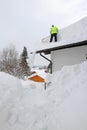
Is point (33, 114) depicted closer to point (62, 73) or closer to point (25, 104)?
point (25, 104)

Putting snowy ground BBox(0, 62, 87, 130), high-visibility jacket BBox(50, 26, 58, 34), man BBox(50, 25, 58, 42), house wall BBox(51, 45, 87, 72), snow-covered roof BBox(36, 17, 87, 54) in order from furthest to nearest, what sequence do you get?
high-visibility jacket BBox(50, 26, 58, 34) → man BBox(50, 25, 58, 42) → house wall BBox(51, 45, 87, 72) → snow-covered roof BBox(36, 17, 87, 54) → snowy ground BBox(0, 62, 87, 130)

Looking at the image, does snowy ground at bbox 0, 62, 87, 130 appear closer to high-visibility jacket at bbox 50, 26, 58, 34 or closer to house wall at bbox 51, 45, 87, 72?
house wall at bbox 51, 45, 87, 72

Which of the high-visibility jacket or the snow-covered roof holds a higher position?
the high-visibility jacket

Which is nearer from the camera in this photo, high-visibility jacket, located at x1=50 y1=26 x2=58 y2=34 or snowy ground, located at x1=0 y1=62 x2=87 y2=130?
snowy ground, located at x1=0 y1=62 x2=87 y2=130

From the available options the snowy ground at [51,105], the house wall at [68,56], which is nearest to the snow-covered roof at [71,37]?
the house wall at [68,56]

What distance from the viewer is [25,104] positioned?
23.4 feet

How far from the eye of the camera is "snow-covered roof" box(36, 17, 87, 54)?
10.4 m

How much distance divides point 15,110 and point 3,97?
571 millimetres

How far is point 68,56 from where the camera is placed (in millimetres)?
11750

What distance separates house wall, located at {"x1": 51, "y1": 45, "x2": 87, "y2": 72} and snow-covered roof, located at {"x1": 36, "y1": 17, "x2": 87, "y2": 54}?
1.75ft

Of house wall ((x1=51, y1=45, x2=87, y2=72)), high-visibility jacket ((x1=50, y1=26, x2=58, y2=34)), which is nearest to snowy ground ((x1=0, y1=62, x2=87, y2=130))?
house wall ((x1=51, y1=45, x2=87, y2=72))

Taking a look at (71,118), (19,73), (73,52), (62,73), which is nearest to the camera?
(71,118)

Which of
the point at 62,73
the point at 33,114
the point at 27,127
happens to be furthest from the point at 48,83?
the point at 27,127

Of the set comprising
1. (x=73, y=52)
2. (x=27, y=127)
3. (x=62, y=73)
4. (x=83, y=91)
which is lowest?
(x=27, y=127)
